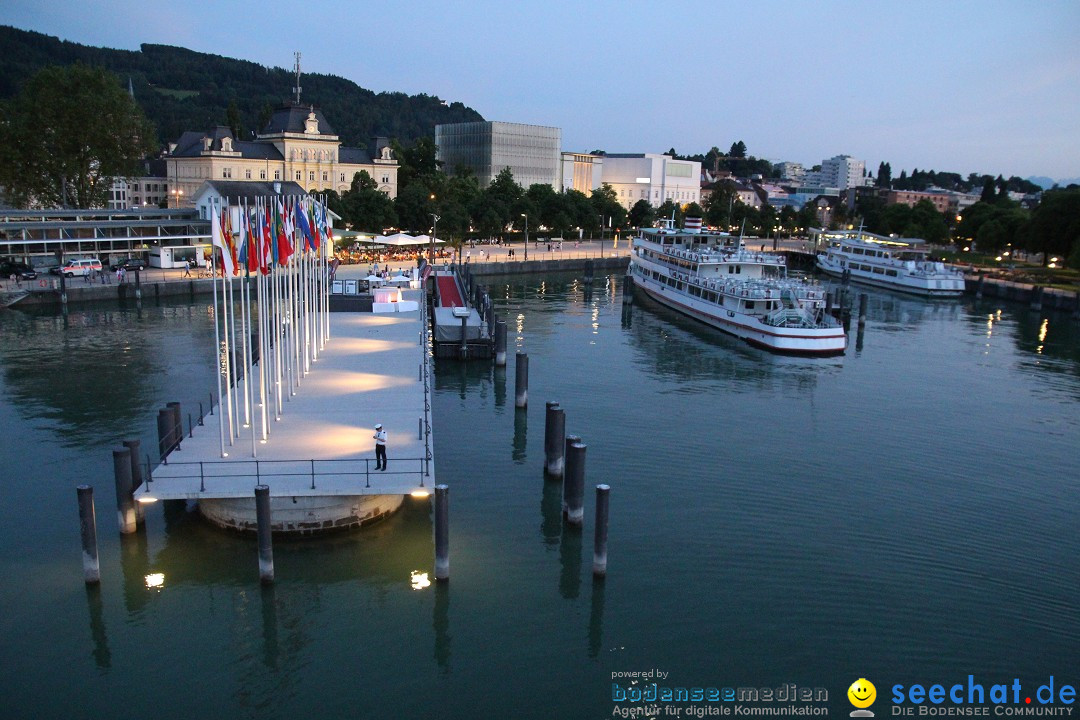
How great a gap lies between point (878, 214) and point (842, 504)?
14246 cm

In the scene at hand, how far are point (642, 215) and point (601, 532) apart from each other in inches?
5057

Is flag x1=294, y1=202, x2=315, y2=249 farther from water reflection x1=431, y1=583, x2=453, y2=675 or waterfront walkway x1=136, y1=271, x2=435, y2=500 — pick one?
water reflection x1=431, y1=583, x2=453, y2=675

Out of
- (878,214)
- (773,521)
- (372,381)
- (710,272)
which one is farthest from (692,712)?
(878,214)

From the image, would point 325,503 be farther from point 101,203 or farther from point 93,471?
point 101,203

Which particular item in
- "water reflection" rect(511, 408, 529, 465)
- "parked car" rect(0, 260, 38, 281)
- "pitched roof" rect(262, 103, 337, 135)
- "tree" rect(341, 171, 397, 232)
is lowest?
"water reflection" rect(511, 408, 529, 465)

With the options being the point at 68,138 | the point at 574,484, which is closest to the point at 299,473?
the point at 574,484

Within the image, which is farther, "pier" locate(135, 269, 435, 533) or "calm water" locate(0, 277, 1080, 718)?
"pier" locate(135, 269, 435, 533)

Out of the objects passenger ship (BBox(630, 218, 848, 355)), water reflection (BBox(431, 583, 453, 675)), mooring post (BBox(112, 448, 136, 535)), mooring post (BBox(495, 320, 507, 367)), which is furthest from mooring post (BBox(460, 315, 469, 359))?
water reflection (BBox(431, 583, 453, 675))

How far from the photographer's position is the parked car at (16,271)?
63094 mm

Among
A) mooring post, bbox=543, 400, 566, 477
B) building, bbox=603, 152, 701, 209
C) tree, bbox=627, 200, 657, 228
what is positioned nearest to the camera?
mooring post, bbox=543, 400, 566, 477

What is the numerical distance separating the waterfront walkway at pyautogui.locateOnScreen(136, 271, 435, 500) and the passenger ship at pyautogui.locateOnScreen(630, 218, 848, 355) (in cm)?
2565

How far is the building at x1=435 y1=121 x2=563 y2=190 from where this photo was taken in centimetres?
15425

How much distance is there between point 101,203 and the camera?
3418 inches

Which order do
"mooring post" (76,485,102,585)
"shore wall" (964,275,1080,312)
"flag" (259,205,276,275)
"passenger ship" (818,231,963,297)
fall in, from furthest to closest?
1. "passenger ship" (818,231,963,297)
2. "shore wall" (964,275,1080,312)
3. "flag" (259,205,276,275)
4. "mooring post" (76,485,102,585)
